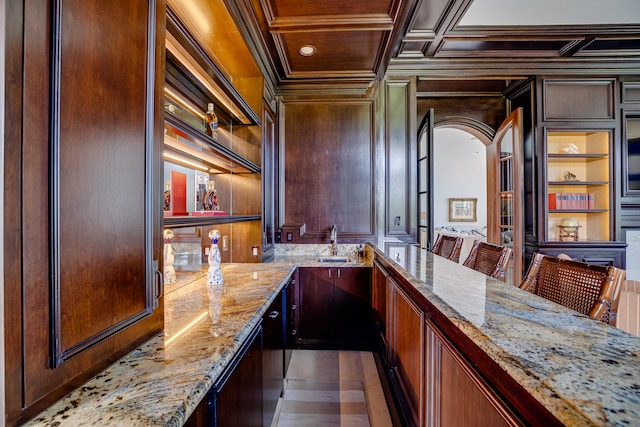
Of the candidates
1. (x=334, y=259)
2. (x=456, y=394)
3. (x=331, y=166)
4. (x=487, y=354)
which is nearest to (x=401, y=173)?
(x=331, y=166)

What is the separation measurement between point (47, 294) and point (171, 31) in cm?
120

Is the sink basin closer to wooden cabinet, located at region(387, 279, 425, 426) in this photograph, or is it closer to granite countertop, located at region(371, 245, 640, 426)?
wooden cabinet, located at region(387, 279, 425, 426)

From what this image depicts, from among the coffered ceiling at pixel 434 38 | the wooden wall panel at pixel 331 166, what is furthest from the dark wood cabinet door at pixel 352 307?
the coffered ceiling at pixel 434 38

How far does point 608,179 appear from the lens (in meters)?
3.29

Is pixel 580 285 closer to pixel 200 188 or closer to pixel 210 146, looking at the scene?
pixel 210 146

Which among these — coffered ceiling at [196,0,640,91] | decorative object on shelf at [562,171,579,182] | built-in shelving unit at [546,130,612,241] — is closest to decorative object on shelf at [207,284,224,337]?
coffered ceiling at [196,0,640,91]

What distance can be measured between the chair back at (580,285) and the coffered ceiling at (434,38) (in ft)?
6.37

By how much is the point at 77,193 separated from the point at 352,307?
247cm

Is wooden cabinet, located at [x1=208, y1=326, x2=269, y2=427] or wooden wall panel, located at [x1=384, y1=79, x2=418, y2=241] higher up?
wooden wall panel, located at [x1=384, y1=79, x2=418, y2=241]

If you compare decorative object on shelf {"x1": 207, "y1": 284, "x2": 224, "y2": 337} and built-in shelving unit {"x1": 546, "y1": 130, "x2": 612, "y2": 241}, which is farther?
built-in shelving unit {"x1": 546, "y1": 130, "x2": 612, "y2": 241}

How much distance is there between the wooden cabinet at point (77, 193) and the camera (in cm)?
59

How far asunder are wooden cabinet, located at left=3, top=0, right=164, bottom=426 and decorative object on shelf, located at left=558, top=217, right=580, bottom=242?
13.8ft

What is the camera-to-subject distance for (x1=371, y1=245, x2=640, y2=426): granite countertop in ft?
1.46

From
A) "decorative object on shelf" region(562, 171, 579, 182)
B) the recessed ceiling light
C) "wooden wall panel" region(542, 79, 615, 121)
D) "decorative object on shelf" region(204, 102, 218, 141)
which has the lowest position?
"decorative object on shelf" region(562, 171, 579, 182)
